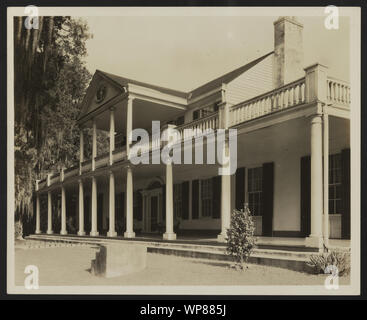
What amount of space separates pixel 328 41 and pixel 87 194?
1723 cm

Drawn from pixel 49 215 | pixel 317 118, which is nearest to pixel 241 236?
pixel 317 118

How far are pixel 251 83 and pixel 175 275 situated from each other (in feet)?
26.6

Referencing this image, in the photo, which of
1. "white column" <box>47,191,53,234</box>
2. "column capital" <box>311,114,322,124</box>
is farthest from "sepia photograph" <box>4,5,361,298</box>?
"white column" <box>47,191,53,234</box>

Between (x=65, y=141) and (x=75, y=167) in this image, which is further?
(x=75, y=167)

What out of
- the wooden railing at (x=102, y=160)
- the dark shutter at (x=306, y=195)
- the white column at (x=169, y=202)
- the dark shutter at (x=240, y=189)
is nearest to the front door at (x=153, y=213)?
the wooden railing at (x=102, y=160)

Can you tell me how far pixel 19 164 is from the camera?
14.2 m

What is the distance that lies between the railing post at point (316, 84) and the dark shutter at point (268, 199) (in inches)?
154

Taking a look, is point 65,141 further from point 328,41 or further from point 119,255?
point 328,41

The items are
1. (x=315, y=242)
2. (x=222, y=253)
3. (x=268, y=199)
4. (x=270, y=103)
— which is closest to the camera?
(x=315, y=242)

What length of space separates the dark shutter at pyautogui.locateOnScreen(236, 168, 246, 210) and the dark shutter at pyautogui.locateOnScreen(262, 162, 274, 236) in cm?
85

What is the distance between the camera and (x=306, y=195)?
12805mm

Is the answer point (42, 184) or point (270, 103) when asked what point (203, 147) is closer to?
point (270, 103)

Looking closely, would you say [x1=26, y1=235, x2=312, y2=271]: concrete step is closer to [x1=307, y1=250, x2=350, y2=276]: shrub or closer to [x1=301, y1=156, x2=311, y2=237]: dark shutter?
[x1=307, y1=250, x2=350, y2=276]: shrub

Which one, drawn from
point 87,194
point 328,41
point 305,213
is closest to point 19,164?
point 305,213
